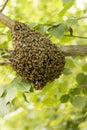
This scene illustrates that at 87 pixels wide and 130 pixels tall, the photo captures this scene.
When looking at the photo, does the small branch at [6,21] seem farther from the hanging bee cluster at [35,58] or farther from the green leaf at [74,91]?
the green leaf at [74,91]

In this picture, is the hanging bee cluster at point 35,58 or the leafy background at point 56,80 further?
the leafy background at point 56,80

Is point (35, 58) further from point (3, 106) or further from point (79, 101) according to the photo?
point (79, 101)

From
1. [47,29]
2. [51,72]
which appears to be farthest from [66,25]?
[51,72]

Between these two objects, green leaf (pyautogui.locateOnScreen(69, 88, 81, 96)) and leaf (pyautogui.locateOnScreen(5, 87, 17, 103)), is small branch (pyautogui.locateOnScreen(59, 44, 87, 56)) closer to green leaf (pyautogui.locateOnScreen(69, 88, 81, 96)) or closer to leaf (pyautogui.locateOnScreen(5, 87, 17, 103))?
leaf (pyautogui.locateOnScreen(5, 87, 17, 103))

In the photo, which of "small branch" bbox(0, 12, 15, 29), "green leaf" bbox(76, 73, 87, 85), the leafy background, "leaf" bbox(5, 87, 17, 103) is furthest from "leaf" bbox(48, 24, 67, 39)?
"green leaf" bbox(76, 73, 87, 85)

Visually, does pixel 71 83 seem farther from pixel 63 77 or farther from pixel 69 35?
pixel 69 35

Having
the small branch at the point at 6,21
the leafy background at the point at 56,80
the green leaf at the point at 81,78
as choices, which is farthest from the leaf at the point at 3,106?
the green leaf at the point at 81,78
